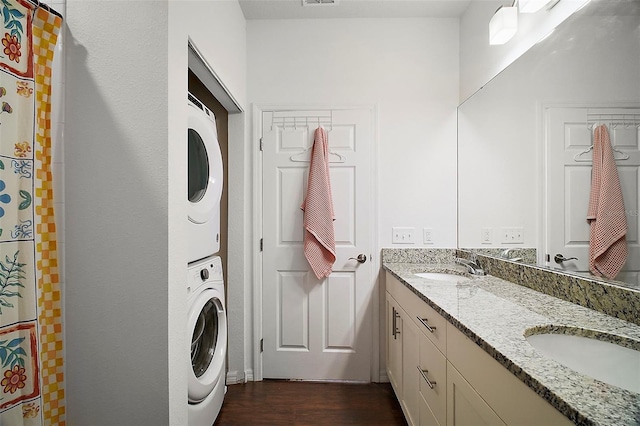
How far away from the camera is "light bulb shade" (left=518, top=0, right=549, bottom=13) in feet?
4.65

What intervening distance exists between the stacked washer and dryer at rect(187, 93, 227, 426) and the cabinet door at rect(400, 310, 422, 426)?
1.05m

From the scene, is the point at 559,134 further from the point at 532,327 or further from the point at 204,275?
the point at 204,275

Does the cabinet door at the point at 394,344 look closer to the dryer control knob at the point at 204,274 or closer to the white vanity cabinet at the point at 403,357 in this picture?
the white vanity cabinet at the point at 403,357

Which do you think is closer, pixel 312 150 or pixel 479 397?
pixel 479 397

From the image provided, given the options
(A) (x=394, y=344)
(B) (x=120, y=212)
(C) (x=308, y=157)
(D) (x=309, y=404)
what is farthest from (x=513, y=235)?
(B) (x=120, y=212)

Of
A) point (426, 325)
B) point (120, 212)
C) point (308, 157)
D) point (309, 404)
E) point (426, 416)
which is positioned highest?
point (308, 157)

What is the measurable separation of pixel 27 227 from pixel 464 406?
62.4 inches

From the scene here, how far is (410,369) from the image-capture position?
1592 millimetres

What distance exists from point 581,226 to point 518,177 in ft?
1.68

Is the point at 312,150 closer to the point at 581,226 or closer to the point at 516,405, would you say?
the point at 581,226

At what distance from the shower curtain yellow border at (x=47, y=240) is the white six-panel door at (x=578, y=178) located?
1.99 m

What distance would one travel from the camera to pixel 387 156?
2266 millimetres

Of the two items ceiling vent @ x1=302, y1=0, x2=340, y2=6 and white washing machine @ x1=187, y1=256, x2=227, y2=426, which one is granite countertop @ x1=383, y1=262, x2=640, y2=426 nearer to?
white washing machine @ x1=187, y1=256, x2=227, y2=426

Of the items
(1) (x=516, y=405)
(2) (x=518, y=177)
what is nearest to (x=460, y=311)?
(1) (x=516, y=405)
